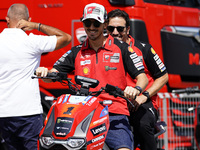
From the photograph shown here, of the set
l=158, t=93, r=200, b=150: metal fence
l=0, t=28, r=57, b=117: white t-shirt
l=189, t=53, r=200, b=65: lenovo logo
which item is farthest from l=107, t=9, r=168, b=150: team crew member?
l=189, t=53, r=200, b=65: lenovo logo

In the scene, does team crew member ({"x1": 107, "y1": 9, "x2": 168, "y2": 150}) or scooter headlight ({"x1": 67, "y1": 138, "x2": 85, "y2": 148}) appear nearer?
scooter headlight ({"x1": 67, "y1": 138, "x2": 85, "y2": 148})

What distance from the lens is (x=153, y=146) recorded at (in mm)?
4930

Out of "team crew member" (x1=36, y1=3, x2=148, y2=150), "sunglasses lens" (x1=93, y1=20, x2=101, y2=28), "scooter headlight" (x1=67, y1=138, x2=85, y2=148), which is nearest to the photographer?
"scooter headlight" (x1=67, y1=138, x2=85, y2=148)

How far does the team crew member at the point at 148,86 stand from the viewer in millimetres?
4875

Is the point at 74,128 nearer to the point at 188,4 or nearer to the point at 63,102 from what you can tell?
the point at 63,102

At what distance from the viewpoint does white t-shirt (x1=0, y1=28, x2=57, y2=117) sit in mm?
4805

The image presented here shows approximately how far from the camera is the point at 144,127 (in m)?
4.85

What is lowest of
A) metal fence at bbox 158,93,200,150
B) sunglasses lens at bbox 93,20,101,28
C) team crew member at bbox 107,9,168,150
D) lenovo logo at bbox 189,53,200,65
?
metal fence at bbox 158,93,200,150

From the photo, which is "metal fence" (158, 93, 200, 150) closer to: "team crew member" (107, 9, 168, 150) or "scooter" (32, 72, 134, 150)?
"team crew member" (107, 9, 168, 150)

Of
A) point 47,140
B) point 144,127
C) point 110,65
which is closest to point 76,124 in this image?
point 47,140

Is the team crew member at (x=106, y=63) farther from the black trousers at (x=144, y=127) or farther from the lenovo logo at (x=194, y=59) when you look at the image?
the lenovo logo at (x=194, y=59)

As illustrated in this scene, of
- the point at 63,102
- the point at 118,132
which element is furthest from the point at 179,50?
the point at 63,102

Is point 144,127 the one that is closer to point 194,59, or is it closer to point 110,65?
point 110,65

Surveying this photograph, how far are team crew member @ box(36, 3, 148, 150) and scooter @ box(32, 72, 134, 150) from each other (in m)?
0.40
